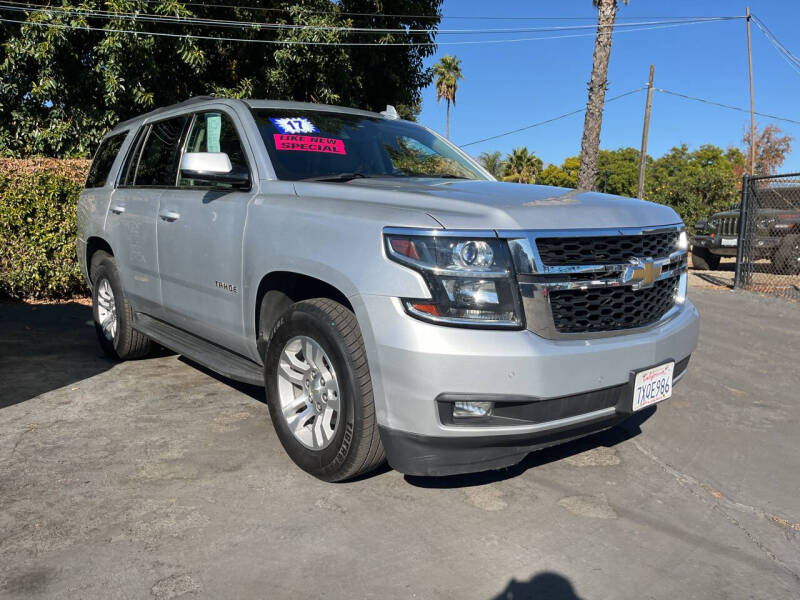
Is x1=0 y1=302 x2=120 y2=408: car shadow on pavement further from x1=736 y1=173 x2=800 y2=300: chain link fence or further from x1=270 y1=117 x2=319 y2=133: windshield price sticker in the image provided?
x1=736 y1=173 x2=800 y2=300: chain link fence

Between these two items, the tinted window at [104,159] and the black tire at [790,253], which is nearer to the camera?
the tinted window at [104,159]

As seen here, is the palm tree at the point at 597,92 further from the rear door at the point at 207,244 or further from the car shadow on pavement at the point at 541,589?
the car shadow on pavement at the point at 541,589

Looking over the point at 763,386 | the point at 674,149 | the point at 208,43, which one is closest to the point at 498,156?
the point at 674,149

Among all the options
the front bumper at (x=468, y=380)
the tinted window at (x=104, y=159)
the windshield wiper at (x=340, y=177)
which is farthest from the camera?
the tinted window at (x=104, y=159)

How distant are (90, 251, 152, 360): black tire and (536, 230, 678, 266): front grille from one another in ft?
12.0

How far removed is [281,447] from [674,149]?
7439 cm

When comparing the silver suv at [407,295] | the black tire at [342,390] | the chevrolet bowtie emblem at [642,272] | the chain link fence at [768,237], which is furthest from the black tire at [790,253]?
the black tire at [342,390]

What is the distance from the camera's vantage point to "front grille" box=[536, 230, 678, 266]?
2781 mm

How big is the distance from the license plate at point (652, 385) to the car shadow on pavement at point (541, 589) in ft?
2.91

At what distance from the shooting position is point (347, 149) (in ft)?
13.4

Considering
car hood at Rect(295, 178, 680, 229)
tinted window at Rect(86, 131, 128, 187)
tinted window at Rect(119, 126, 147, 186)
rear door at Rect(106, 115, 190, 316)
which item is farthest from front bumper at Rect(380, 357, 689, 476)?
tinted window at Rect(86, 131, 128, 187)

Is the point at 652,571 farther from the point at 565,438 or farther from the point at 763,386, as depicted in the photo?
the point at 763,386

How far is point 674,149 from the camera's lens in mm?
70062

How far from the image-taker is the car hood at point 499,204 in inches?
109
